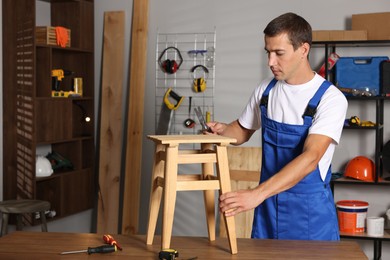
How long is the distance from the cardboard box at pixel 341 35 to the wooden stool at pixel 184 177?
254 cm

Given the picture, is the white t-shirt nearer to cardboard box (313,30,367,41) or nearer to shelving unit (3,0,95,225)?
cardboard box (313,30,367,41)

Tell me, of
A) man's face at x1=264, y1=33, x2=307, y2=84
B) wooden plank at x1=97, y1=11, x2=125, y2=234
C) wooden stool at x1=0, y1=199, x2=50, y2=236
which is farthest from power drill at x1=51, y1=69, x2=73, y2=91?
man's face at x1=264, y1=33, x2=307, y2=84

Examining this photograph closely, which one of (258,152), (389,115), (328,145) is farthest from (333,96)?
(389,115)

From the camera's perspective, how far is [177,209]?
18.5 feet

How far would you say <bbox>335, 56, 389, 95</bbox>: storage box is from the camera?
16.0 ft

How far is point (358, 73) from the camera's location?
193 inches

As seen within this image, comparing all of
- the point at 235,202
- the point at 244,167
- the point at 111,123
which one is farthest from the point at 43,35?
the point at 235,202

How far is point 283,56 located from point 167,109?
2808mm

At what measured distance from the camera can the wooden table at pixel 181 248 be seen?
244cm

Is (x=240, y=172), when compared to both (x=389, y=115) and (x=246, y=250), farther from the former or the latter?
(x=246, y=250)

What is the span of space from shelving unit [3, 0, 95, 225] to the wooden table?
2.30 metres

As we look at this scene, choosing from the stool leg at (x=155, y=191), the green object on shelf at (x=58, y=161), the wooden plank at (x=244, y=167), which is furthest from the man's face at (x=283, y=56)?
the green object on shelf at (x=58, y=161)

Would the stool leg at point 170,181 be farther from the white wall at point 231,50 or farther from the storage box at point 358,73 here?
the white wall at point 231,50

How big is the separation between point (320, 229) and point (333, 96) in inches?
23.6
